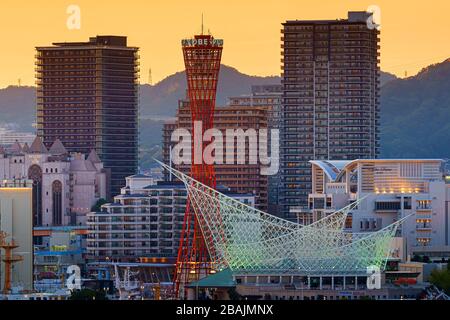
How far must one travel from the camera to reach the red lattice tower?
111 ft

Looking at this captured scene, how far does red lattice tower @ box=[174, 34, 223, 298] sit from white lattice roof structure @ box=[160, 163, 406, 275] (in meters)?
Result: 0.35

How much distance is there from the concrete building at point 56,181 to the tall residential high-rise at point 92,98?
8.08 m

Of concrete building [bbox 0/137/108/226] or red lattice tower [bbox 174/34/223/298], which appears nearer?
red lattice tower [bbox 174/34/223/298]

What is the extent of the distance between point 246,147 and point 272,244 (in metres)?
33.7

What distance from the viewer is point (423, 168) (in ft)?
138

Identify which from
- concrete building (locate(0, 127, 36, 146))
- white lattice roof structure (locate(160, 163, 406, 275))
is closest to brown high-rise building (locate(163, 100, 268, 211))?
concrete building (locate(0, 127, 36, 146))

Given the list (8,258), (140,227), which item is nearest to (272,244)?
(8,258)

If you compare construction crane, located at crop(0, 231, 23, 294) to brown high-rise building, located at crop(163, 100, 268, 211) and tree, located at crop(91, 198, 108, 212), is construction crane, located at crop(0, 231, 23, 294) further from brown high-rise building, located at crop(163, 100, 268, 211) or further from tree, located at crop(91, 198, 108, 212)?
tree, located at crop(91, 198, 108, 212)

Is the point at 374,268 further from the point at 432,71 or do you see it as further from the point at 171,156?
the point at 432,71

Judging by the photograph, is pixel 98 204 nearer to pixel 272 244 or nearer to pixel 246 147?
pixel 246 147

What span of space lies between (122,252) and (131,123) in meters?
29.6

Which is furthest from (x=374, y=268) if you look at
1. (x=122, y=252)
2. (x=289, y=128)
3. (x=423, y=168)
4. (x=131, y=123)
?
(x=131, y=123)

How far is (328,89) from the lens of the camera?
72.8m

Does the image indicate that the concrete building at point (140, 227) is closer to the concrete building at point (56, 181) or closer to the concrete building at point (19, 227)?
the concrete building at point (19, 227)
